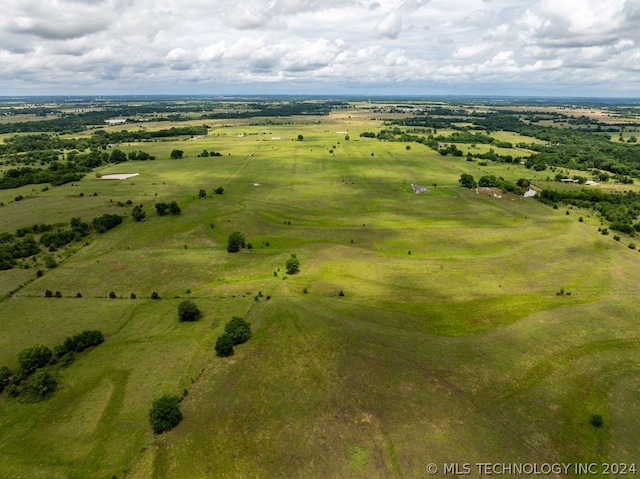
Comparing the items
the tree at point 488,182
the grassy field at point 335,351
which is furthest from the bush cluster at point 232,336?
the tree at point 488,182

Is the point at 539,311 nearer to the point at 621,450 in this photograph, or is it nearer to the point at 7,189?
the point at 621,450

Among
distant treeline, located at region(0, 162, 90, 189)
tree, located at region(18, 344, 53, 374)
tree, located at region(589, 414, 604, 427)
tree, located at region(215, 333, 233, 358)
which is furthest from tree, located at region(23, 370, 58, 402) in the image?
distant treeline, located at region(0, 162, 90, 189)

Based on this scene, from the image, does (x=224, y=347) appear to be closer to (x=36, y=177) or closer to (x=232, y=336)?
(x=232, y=336)

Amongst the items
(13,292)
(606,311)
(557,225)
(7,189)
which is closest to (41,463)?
(13,292)

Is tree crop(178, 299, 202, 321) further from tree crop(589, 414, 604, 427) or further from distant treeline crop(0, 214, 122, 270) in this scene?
tree crop(589, 414, 604, 427)

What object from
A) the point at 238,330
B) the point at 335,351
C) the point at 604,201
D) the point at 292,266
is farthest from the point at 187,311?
the point at 604,201

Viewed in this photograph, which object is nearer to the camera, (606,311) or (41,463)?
(41,463)

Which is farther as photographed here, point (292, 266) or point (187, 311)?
point (292, 266)
